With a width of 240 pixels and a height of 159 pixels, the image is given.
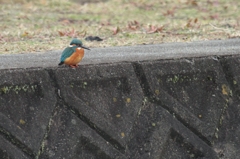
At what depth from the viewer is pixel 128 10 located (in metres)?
10.9

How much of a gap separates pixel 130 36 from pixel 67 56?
3.38m

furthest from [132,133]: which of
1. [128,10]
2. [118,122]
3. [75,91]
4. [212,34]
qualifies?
[128,10]

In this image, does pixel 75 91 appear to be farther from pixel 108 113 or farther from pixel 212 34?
pixel 212 34

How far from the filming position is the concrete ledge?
301cm

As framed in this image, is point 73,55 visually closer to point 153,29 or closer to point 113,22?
point 153,29

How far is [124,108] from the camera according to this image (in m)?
3.21

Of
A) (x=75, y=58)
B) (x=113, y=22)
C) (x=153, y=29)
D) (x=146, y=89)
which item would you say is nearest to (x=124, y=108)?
(x=146, y=89)

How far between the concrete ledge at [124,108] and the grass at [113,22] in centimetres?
203

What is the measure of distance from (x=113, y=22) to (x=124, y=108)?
5.88m

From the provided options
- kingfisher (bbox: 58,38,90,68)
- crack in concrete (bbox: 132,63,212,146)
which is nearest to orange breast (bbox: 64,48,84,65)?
kingfisher (bbox: 58,38,90,68)

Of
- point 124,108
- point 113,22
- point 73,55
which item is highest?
point 73,55

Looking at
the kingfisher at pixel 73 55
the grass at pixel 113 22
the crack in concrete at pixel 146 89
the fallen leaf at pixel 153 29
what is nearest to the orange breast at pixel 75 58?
the kingfisher at pixel 73 55

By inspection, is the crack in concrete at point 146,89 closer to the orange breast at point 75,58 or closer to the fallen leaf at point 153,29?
the orange breast at point 75,58

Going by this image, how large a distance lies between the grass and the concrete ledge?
79.8 inches
